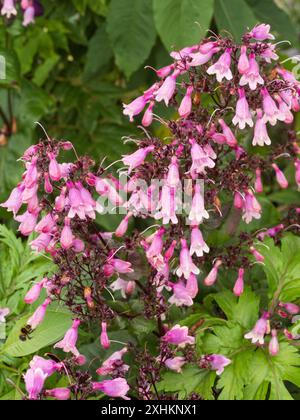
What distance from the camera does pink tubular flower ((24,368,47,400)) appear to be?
3.69 ft

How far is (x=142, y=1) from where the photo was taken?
193 centimetres

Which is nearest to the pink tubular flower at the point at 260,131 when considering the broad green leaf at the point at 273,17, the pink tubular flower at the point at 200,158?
the pink tubular flower at the point at 200,158

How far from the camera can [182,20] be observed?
1665mm

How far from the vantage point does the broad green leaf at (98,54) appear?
225cm

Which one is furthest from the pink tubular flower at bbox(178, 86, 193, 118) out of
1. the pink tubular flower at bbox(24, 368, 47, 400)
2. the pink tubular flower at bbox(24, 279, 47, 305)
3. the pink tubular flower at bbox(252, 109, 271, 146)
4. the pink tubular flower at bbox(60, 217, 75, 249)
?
the pink tubular flower at bbox(24, 368, 47, 400)

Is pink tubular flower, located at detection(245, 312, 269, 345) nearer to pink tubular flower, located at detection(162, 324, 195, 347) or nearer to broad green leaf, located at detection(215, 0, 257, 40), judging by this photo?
pink tubular flower, located at detection(162, 324, 195, 347)

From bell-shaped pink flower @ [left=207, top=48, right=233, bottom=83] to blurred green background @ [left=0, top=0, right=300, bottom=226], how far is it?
65 centimetres

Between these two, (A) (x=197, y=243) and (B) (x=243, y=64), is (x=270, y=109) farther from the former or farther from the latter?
(A) (x=197, y=243)

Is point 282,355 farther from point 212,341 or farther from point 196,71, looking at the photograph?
point 196,71

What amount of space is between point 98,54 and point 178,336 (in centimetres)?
126

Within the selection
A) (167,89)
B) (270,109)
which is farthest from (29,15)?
(270,109)

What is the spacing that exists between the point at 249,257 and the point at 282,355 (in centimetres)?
24

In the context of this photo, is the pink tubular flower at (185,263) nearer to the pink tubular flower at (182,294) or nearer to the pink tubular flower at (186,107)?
the pink tubular flower at (182,294)
